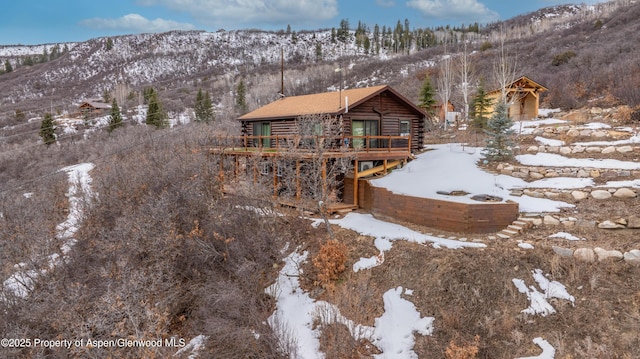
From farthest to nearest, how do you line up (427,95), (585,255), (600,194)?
(427,95), (600,194), (585,255)

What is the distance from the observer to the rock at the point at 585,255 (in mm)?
9664

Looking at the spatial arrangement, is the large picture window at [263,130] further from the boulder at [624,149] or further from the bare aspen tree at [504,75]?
the boulder at [624,149]

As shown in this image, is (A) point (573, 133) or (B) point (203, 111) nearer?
(A) point (573, 133)

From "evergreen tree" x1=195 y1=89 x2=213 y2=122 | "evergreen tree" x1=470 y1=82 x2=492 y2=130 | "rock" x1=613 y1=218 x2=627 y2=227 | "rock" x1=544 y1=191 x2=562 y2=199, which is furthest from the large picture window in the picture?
"evergreen tree" x1=195 y1=89 x2=213 y2=122

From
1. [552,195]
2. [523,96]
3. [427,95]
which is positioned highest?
[427,95]

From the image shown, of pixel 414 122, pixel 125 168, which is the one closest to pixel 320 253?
pixel 414 122

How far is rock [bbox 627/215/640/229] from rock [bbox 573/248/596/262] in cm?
210

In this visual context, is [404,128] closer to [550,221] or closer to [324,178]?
[324,178]

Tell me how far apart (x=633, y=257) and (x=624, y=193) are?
3.92 meters

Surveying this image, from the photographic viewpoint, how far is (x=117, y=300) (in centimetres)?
1130

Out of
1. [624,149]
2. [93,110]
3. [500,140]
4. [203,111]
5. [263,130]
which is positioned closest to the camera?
[624,149]

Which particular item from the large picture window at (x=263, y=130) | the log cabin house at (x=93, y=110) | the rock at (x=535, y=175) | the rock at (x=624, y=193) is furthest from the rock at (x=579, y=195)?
the log cabin house at (x=93, y=110)

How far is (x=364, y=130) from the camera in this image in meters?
19.2

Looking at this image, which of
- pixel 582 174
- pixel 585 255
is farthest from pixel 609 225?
pixel 582 174
